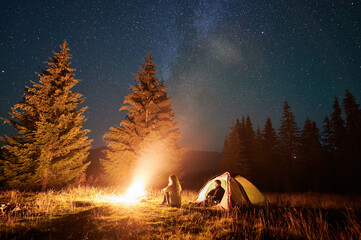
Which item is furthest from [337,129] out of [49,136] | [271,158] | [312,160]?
[49,136]

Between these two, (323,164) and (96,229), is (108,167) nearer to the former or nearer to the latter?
(96,229)

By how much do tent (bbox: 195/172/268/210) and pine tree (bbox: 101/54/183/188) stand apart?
6.04 meters

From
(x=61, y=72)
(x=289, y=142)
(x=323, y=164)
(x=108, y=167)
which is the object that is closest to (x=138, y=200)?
(x=108, y=167)

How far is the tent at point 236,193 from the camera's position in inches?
308

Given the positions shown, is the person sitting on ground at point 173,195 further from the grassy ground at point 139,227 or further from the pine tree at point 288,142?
the pine tree at point 288,142

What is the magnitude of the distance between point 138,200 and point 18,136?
869 cm

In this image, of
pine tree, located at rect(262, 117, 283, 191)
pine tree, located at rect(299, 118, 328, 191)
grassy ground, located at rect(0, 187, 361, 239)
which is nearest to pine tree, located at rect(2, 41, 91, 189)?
grassy ground, located at rect(0, 187, 361, 239)

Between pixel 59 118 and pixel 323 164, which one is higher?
pixel 59 118

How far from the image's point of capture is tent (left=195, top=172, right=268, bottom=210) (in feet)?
25.7

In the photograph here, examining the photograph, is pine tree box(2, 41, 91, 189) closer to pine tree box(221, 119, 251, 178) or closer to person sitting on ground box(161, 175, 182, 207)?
person sitting on ground box(161, 175, 182, 207)

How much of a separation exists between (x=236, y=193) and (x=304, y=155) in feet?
93.7

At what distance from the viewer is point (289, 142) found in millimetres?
30578

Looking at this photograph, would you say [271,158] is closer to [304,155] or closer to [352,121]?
[304,155]

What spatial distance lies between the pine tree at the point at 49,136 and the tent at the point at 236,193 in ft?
31.5
